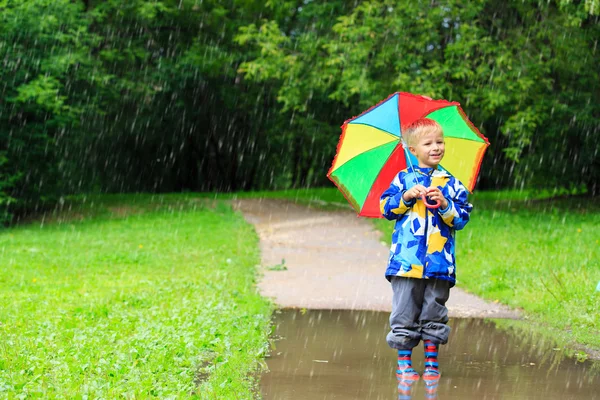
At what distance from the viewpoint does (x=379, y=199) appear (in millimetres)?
5996

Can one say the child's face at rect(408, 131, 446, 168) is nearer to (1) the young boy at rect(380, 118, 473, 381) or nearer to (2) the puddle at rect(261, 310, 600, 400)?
(1) the young boy at rect(380, 118, 473, 381)

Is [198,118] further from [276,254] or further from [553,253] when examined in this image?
[553,253]

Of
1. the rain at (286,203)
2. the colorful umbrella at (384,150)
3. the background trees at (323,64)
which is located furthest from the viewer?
the background trees at (323,64)

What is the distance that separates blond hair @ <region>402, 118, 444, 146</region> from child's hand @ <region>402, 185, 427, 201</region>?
1.40 ft

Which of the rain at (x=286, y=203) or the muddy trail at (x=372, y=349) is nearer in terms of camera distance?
the muddy trail at (x=372, y=349)

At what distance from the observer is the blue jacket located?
17.6 feet

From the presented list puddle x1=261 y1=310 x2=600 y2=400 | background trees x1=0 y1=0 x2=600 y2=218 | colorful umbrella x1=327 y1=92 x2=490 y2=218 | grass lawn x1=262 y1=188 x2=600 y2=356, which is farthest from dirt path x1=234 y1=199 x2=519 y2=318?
background trees x1=0 y1=0 x2=600 y2=218

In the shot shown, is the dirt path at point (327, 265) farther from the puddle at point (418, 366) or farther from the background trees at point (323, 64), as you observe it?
the background trees at point (323, 64)

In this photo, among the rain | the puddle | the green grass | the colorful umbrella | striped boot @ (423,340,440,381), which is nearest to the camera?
the puddle

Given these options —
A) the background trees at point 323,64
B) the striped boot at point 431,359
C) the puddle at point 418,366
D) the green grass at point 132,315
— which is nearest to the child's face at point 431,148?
the striped boot at point 431,359

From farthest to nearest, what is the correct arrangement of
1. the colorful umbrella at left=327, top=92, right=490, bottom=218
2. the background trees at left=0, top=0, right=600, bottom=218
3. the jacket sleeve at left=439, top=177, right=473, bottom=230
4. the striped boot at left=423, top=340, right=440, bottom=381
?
the background trees at left=0, top=0, right=600, bottom=218, the colorful umbrella at left=327, top=92, right=490, bottom=218, the striped boot at left=423, top=340, right=440, bottom=381, the jacket sleeve at left=439, top=177, right=473, bottom=230

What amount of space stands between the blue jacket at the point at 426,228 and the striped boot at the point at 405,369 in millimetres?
551

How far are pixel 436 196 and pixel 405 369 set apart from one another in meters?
1.20

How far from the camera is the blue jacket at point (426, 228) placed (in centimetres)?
536
